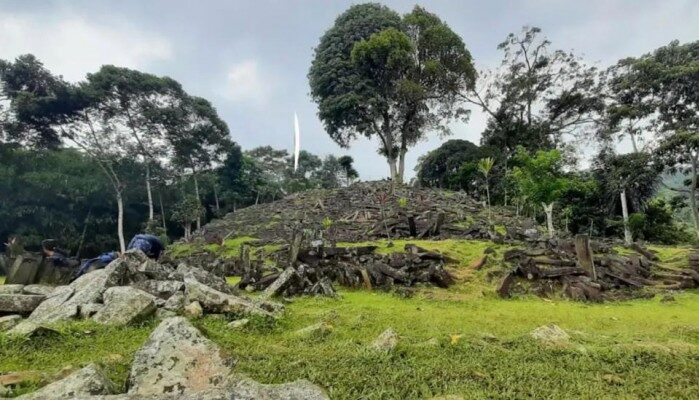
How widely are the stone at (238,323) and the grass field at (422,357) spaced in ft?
0.21

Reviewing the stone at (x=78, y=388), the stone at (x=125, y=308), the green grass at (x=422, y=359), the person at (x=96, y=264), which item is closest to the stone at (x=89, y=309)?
the stone at (x=125, y=308)

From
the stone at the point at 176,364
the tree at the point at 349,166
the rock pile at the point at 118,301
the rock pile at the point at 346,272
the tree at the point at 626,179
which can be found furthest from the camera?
the tree at the point at 349,166

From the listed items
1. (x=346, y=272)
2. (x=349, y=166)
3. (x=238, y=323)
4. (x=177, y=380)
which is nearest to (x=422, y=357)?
(x=177, y=380)

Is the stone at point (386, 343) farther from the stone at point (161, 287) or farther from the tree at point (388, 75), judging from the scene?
the tree at point (388, 75)

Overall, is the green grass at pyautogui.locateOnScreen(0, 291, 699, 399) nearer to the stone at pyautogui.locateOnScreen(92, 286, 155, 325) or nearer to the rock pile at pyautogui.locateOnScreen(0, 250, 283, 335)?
the stone at pyautogui.locateOnScreen(92, 286, 155, 325)

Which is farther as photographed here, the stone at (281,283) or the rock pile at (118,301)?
the stone at (281,283)

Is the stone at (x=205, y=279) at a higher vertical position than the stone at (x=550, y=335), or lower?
higher

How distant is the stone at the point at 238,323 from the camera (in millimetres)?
4913

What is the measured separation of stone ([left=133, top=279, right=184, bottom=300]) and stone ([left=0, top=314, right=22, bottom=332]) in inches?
51.8

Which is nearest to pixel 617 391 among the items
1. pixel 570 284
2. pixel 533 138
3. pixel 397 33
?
pixel 570 284

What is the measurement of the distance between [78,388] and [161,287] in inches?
152

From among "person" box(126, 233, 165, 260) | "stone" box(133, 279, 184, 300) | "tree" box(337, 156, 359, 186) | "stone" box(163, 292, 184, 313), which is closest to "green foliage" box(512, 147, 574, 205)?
"person" box(126, 233, 165, 260)

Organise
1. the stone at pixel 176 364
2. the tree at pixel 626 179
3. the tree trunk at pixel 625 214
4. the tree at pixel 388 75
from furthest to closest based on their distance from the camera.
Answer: the tree at pixel 388 75 → the tree trunk at pixel 625 214 → the tree at pixel 626 179 → the stone at pixel 176 364

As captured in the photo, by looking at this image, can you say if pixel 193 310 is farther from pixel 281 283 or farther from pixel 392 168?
pixel 392 168
